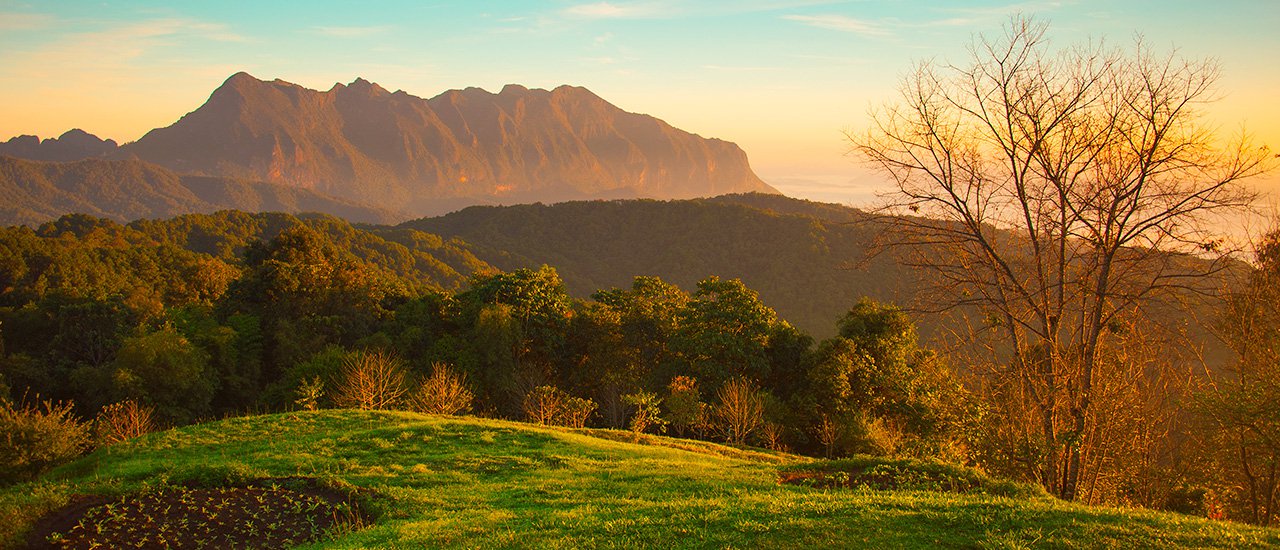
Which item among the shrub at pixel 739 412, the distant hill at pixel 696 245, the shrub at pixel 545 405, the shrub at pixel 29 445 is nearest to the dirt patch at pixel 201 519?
the shrub at pixel 29 445

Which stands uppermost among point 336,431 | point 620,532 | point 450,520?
point 620,532

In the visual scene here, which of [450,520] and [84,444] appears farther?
[84,444]

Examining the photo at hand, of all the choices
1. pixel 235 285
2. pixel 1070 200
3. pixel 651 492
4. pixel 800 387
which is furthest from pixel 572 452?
pixel 235 285

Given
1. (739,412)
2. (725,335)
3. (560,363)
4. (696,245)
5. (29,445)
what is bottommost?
(560,363)

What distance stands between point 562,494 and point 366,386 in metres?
17.8

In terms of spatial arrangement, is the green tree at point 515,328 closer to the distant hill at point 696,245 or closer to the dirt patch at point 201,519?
the dirt patch at point 201,519

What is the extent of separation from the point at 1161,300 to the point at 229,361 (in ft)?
135

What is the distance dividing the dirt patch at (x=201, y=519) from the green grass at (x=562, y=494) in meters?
0.45

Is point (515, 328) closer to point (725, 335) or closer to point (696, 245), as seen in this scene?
point (725, 335)

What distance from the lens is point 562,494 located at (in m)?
12.8

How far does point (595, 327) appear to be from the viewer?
42.0m

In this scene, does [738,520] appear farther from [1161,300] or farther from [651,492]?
[1161,300]

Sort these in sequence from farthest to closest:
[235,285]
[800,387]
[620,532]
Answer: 1. [235,285]
2. [800,387]
3. [620,532]

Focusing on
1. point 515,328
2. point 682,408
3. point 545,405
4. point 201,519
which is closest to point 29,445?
point 201,519
